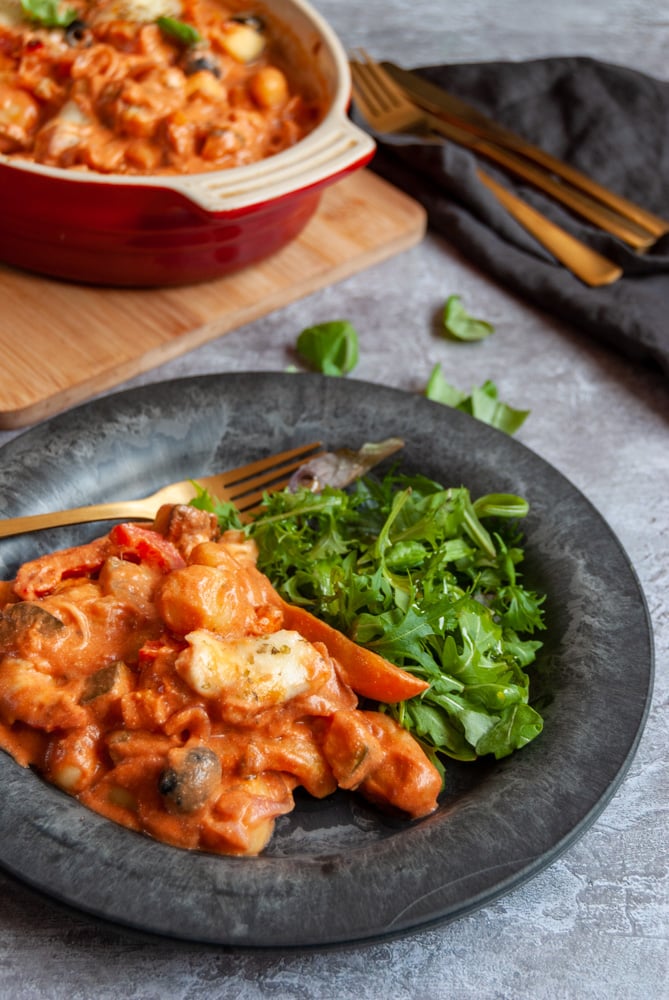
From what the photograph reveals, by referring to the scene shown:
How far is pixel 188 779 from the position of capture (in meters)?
1.69

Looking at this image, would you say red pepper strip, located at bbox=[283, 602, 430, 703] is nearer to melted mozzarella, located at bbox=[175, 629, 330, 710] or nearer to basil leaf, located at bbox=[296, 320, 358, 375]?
melted mozzarella, located at bbox=[175, 629, 330, 710]

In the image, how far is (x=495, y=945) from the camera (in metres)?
1.77

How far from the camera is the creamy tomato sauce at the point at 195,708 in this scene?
1739 millimetres

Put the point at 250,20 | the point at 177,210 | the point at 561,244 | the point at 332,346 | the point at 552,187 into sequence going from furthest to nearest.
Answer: the point at 552,187
the point at 561,244
the point at 250,20
the point at 332,346
the point at 177,210

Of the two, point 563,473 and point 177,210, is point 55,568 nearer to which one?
point 177,210

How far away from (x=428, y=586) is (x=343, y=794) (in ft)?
1.36

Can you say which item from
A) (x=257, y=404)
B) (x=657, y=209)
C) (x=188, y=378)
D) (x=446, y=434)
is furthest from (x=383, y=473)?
(x=657, y=209)

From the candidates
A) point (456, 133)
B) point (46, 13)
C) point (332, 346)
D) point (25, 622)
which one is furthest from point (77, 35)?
point (25, 622)

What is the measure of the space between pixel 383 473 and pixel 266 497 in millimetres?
325

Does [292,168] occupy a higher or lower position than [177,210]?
higher

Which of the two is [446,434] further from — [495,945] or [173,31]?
[173,31]

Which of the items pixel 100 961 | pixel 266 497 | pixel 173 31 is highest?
pixel 173 31

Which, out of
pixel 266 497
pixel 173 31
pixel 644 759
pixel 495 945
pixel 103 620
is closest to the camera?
pixel 495 945

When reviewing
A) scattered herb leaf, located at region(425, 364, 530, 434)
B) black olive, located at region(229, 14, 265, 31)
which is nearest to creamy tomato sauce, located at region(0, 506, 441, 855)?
scattered herb leaf, located at region(425, 364, 530, 434)
